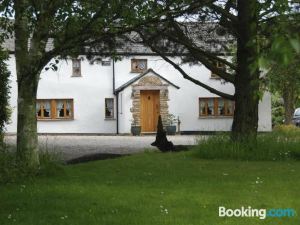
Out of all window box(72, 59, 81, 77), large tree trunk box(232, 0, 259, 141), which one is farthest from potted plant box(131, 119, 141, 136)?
large tree trunk box(232, 0, 259, 141)

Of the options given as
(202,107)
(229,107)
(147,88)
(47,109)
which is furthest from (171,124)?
(47,109)

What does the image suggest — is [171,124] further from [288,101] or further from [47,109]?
[288,101]

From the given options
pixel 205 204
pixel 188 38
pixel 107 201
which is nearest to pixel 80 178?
pixel 107 201

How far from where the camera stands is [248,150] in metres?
13.5

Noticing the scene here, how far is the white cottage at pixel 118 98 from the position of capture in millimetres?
32094

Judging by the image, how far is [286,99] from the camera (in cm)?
3447

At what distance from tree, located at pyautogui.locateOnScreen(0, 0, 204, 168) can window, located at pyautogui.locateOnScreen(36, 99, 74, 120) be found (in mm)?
21934

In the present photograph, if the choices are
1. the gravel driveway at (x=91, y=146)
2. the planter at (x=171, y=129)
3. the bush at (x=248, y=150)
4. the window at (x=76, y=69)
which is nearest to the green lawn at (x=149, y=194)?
the bush at (x=248, y=150)

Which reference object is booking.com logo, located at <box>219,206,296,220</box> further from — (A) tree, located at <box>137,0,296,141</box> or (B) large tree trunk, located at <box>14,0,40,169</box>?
(A) tree, located at <box>137,0,296,141</box>

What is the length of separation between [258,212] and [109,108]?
2689 centimetres

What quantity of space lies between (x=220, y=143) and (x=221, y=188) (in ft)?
18.8

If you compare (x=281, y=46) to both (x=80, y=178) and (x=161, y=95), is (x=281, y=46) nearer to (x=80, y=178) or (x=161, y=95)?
(x=80, y=178)

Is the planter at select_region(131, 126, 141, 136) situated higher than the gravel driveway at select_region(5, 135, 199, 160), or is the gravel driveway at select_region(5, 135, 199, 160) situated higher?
the planter at select_region(131, 126, 141, 136)

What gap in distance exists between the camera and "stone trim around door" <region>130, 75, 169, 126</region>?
31.8m
